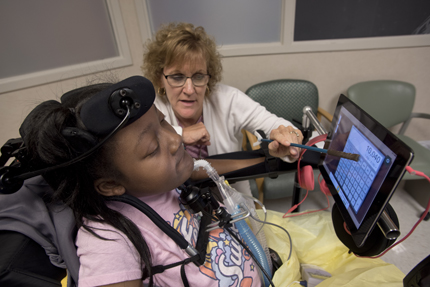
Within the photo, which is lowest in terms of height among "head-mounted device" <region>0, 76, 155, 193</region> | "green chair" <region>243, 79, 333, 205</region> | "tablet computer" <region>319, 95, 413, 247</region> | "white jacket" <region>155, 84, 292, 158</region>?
"green chair" <region>243, 79, 333, 205</region>

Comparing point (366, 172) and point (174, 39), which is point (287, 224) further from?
point (174, 39)

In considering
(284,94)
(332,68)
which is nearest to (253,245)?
(284,94)

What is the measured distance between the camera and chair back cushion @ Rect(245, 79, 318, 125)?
196 cm

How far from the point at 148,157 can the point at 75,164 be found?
183mm

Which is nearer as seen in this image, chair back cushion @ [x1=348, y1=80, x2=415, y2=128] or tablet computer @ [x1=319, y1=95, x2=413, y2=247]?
tablet computer @ [x1=319, y1=95, x2=413, y2=247]

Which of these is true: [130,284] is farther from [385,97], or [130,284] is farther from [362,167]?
[385,97]

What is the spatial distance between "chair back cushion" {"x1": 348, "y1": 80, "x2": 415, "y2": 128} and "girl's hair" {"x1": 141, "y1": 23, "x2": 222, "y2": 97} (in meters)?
1.41

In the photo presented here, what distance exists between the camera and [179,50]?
3.61 feet

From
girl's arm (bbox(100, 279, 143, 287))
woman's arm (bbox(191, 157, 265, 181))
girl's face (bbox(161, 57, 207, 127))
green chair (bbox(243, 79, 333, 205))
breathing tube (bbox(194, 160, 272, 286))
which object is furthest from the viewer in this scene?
green chair (bbox(243, 79, 333, 205))

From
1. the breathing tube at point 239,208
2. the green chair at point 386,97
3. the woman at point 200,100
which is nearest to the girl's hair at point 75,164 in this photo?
the breathing tube at point 239,208

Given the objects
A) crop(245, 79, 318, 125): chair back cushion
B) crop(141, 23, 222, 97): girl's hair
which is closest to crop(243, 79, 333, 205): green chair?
crop(245, 79, 318, 125): chair back cushion

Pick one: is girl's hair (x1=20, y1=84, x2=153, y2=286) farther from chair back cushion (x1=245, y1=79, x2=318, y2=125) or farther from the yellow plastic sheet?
chair back cushion (x1=245, y1=79, x2=318, y2=125)

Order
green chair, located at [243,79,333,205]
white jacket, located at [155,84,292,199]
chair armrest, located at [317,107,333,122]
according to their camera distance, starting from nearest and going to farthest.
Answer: white jacket, located at [155,84,292,199] < chair armrest, located at [317,107,333,122] < green chair, located at [243,79,333,205]

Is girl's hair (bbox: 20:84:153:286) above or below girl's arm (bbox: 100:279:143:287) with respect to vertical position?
above
